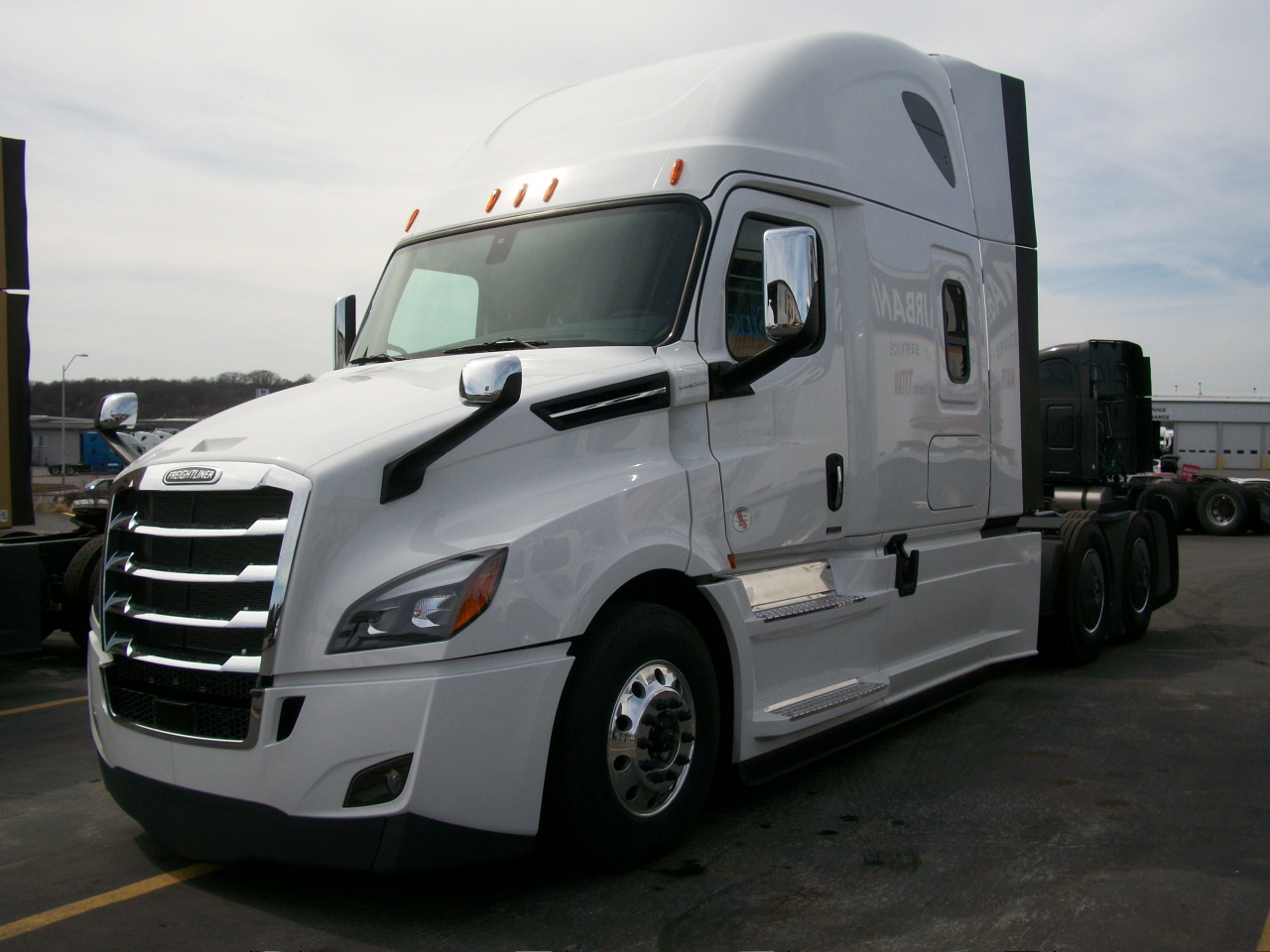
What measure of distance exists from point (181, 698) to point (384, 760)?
86 centimetres

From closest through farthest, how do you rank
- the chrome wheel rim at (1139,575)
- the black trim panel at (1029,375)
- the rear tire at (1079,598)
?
the black trim panel at (1029,375) → the rear tire at (1079,598) → the chrome wheel rim at (1139,575)

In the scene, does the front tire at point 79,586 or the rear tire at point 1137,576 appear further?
the rear tire at point 1137,576

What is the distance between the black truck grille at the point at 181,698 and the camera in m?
3.78

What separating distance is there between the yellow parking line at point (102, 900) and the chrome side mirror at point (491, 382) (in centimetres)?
212

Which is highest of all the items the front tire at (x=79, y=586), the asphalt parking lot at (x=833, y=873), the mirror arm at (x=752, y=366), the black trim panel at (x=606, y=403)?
the mirror arm at (x=752, y=366)

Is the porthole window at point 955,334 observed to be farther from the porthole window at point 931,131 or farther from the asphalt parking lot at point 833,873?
the asphalt parking lot at point 833,873

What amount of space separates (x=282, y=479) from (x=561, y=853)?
169 cm

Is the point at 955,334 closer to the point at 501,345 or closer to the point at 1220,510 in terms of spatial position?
the point at 501,345

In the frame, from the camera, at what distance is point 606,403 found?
4.40m

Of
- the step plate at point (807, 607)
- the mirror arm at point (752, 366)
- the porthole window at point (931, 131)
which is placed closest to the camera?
the mirror arm at point (752, 366)

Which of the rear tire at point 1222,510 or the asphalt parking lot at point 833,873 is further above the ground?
the rear tire at point 1222,510

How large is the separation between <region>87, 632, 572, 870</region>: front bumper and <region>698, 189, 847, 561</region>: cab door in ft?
4.71

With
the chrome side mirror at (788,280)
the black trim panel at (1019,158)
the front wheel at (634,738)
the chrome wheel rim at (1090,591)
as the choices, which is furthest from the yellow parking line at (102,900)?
the chrome wheel rim at (1090,591)

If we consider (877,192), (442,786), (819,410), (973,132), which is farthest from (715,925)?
(973,132)
